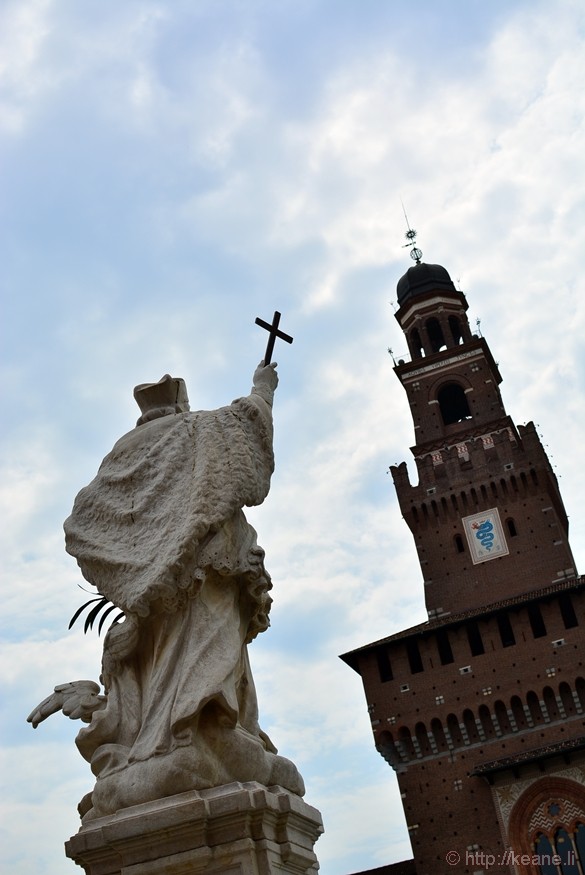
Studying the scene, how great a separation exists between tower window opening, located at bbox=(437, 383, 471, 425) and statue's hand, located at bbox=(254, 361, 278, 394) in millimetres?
33986

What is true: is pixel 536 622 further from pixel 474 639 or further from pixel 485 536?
pixel 485 536

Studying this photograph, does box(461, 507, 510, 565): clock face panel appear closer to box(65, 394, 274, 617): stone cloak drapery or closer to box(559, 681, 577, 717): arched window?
box(559, 681, 577, 717): arched window

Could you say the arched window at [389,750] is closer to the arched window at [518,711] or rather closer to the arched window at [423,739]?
the arched window at [423,739]

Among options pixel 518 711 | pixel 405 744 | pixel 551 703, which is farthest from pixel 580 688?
pixel 405 744

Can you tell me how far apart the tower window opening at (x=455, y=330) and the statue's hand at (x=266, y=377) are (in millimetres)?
35477

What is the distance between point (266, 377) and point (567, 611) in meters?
27.2

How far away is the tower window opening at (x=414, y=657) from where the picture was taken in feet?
100

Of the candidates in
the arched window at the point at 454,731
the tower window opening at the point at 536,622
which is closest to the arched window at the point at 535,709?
the tower window opening at the point at 536,622

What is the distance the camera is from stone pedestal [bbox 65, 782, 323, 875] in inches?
126

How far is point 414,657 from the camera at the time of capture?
101ft

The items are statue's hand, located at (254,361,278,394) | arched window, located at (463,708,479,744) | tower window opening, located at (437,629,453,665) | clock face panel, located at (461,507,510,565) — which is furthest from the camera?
clock face panel, located at (461,507,510,565)

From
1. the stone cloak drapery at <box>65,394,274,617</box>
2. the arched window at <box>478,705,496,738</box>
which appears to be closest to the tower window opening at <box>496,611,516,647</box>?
the arched window at <box>478,705,496,738</box>

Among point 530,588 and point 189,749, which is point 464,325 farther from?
point 189,749

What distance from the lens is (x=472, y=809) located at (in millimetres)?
27812
